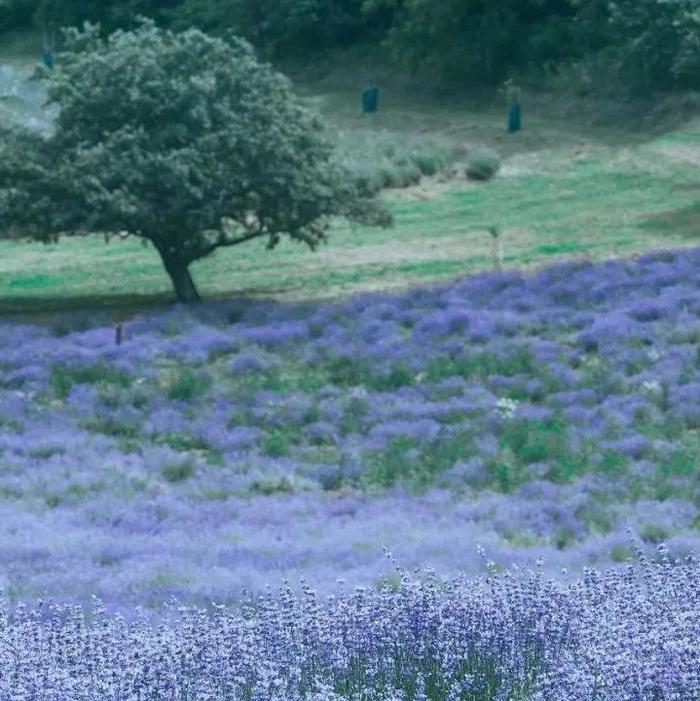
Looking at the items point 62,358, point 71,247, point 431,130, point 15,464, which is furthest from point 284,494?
point 431,130

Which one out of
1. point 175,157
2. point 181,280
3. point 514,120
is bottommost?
point 181,280

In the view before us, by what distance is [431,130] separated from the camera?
51000mm

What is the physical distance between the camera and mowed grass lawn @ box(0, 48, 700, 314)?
103 feet

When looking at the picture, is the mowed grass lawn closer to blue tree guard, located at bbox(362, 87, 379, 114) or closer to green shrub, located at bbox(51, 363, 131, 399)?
blue tree guard, located at bbox(362, 87, 379, 114)

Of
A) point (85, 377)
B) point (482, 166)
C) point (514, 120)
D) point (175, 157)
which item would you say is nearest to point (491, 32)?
point (514, 120)

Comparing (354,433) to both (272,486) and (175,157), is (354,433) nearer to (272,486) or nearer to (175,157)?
(272,486)

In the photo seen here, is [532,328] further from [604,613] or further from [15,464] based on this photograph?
[604,613]

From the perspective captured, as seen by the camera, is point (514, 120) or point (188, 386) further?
point (514, 120)

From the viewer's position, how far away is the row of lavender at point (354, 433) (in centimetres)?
1495

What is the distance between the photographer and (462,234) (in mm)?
35656

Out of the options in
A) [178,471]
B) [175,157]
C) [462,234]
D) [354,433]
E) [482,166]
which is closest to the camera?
[178,471]

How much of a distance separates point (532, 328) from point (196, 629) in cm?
1658

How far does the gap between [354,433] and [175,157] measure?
760 cm

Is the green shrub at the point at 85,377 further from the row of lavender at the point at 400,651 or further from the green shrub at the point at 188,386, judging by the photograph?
the row of lavender at the point at 400,651
